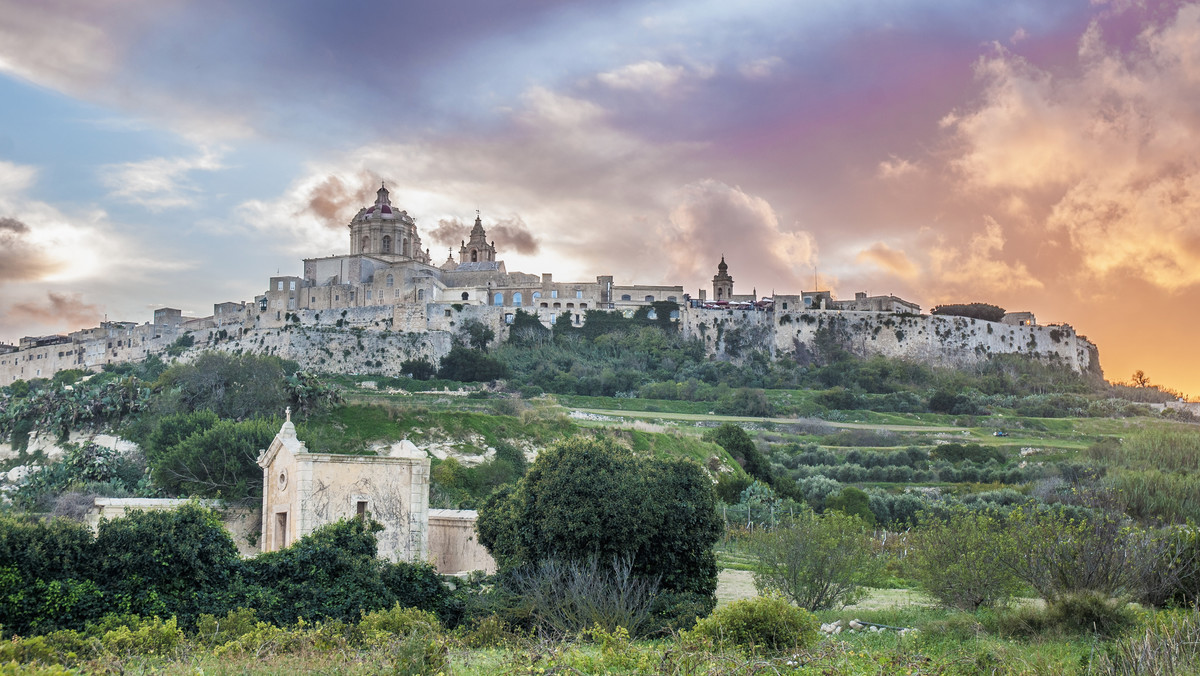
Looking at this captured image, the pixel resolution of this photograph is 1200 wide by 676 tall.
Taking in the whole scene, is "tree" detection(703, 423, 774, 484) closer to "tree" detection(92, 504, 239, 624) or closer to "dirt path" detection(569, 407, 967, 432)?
"dirt path" detection(569, 407, 967, 432)

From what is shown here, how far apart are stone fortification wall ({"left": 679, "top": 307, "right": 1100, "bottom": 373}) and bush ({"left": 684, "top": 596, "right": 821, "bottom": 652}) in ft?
199

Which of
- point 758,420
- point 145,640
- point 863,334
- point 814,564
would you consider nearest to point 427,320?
point 758,420

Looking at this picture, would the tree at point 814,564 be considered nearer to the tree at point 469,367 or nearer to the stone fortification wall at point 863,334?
the tree at point 469,367

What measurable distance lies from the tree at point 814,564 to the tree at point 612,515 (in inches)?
59.9

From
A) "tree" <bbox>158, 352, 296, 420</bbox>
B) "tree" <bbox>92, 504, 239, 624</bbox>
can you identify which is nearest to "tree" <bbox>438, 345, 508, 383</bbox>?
"tree" <bbox>158, 352, 296, 420</bbox>

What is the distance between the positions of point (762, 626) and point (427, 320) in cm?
5384

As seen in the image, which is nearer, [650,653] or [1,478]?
[650,653]

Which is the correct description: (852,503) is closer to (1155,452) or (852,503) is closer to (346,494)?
(1155,452)

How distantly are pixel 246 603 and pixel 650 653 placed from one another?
8.19m

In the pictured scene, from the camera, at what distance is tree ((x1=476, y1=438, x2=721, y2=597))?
19.4 metres

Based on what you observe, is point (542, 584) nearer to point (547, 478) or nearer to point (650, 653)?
point (547, 478)

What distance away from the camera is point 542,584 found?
1734 centimetres

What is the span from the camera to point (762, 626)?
46.9 feet

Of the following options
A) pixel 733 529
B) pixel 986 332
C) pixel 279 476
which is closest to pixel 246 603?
pixel 279 476
